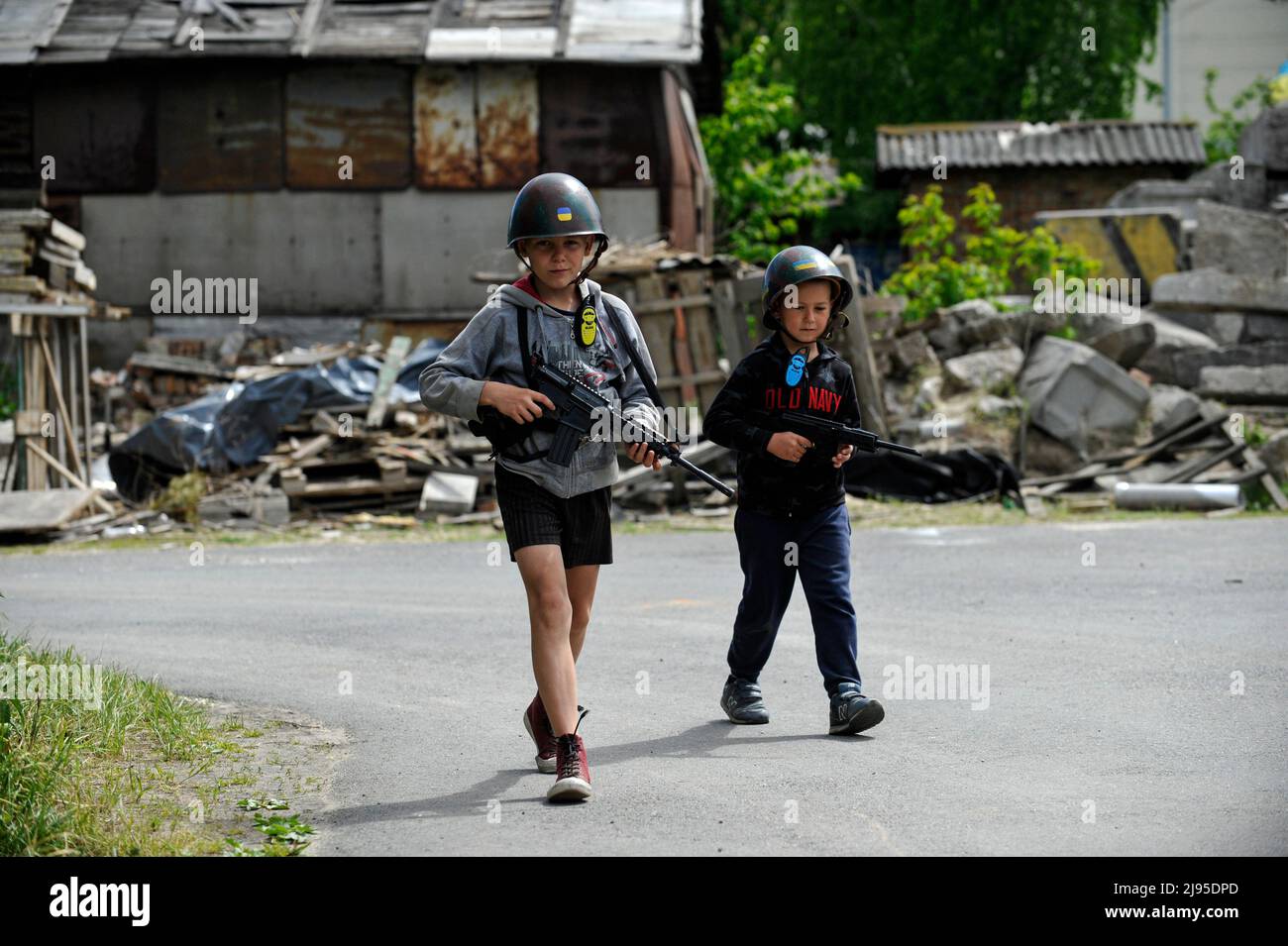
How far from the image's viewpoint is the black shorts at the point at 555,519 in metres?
5.36

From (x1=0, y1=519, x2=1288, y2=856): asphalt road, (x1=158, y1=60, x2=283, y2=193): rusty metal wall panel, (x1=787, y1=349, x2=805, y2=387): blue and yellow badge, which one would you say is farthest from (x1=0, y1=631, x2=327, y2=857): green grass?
(x1=158, y1=60, x2=283, y2=193): rusty metal wall panel

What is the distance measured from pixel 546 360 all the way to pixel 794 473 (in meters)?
1.28

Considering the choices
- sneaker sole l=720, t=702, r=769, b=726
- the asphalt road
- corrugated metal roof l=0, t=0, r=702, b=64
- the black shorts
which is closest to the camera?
the asphalt road

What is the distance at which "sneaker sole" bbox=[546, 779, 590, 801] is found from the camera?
16.5 ft

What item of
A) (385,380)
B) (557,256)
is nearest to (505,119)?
(385,380)

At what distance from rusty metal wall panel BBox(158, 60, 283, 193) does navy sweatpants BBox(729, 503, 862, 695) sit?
1817 cm

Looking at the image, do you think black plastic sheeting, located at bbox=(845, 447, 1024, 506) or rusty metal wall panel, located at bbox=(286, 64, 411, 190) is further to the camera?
rusty metal wall panel, located at bbox=(286, 64, 411, 190)

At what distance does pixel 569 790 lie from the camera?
16.5 feet

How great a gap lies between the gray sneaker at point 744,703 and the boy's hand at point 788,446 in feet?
3.18

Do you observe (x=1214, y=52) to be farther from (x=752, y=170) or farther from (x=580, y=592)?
(x=580, y=592)

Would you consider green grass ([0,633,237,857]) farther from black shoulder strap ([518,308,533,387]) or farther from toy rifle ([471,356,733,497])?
black shoulder strap ([518,308,533,387])

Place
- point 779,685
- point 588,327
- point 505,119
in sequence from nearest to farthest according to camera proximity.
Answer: point 588,327 → point 779,685 → point 505,119
